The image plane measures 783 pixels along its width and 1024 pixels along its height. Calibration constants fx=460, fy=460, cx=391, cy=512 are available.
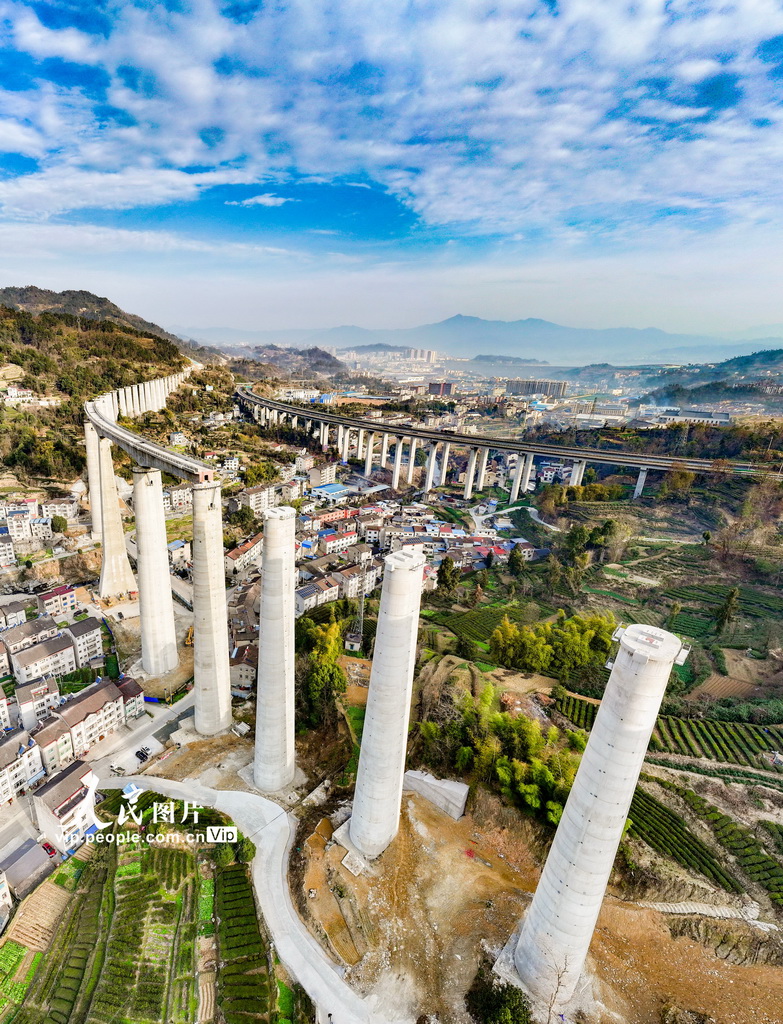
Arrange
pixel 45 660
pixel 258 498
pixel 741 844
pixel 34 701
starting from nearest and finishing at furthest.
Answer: pixel 741 844 → pixel 34 701 → pixel 45 660 → pixel 258 498

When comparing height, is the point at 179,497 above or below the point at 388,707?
below

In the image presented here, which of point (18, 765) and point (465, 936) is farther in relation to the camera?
point (18, 765)

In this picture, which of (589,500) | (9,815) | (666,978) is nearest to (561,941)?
(666,978)

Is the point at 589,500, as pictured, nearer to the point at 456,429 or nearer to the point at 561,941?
the point at 456,429

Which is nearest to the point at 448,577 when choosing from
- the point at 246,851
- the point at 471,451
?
the point at 246,851

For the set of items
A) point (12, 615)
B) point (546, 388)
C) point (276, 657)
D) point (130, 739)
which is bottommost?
point (130, 739)

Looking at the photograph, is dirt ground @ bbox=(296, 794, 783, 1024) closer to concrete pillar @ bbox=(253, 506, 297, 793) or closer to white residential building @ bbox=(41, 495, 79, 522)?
concrete pillar @ bbox=(253, 506, 297, 793)

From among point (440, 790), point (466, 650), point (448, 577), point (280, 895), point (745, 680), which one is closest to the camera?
point (280, 895)

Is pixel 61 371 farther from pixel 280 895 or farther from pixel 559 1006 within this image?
pixel 559 1006
